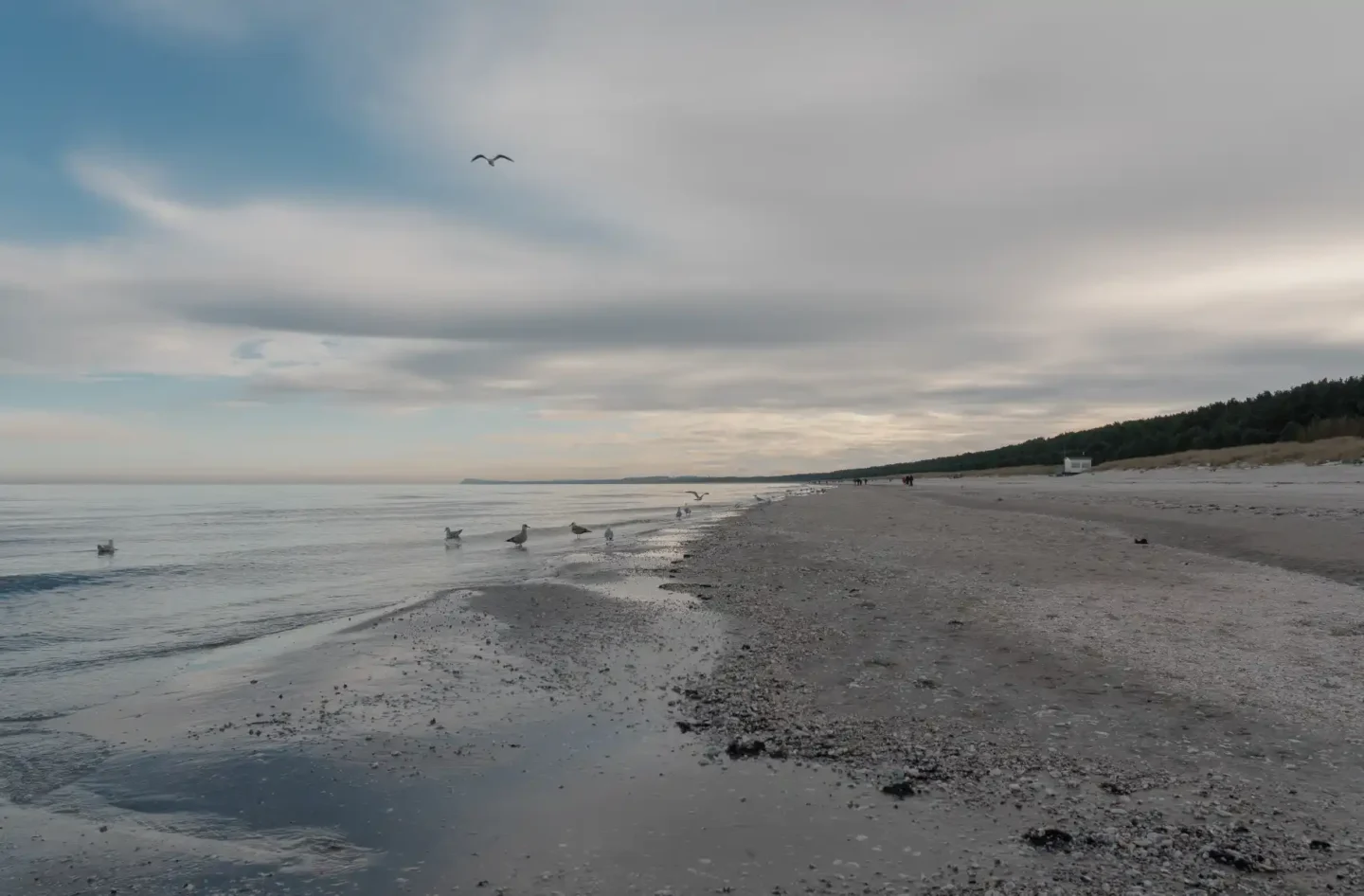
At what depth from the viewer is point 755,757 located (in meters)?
6.57

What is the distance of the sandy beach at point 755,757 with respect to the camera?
186 inches

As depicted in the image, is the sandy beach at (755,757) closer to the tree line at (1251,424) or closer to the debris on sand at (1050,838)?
the debris on sand at (1050,838)

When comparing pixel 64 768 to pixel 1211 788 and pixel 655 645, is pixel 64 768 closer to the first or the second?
pixel 655 645

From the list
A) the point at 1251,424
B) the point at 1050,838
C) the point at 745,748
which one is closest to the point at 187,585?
the point at 745,748

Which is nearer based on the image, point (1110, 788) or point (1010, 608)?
point (1110, 788)

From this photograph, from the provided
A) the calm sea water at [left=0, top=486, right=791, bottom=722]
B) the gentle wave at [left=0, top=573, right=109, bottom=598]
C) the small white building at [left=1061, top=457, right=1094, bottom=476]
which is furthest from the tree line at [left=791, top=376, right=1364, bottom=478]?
the gentle wave at [left=0, top=573, right=109, bottom=598]

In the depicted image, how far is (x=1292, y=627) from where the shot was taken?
10180mm

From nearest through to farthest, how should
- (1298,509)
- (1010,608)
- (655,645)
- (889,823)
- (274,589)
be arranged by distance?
(889,823)
(655,645)
(1010,608)
(274,589)
(1298,509)

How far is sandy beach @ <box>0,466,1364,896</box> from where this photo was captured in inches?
186

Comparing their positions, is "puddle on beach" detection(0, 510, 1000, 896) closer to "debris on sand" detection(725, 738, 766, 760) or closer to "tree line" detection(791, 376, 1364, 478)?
"debris on sand" detection(725, 738, 766, 760)

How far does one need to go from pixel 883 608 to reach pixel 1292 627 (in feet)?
18.2

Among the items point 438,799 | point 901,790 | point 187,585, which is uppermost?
point 901,790

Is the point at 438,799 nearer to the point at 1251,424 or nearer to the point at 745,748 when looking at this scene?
the point at 745,748

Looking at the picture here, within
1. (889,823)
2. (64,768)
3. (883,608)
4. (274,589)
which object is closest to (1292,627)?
(883,608)
